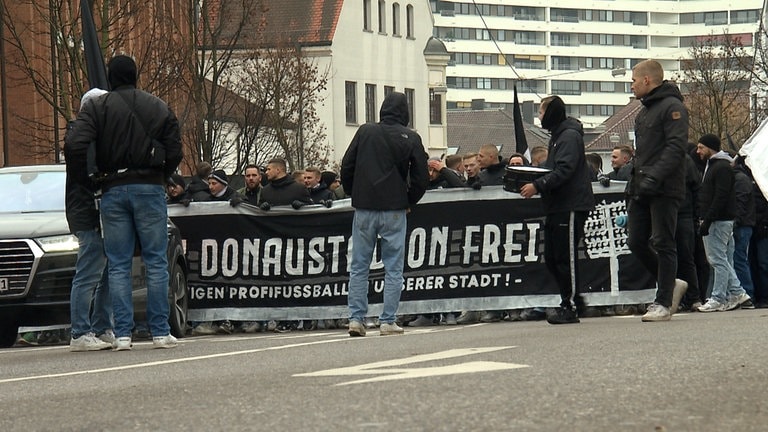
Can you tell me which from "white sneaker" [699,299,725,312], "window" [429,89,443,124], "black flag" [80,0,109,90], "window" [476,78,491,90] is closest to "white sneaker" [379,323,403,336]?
"black flag" [80,0,109,90]

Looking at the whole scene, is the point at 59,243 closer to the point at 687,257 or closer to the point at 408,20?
the point at 687,257

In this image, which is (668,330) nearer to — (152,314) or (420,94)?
(152,314)

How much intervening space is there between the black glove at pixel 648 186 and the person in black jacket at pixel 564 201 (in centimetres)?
80

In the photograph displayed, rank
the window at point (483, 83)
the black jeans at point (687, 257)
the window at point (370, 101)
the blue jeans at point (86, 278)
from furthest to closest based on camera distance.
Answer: the window at point (483, 83) → the window at point (370, 101) → the black jeans at point (687, 257) → the blue jeans at point (86, 278)

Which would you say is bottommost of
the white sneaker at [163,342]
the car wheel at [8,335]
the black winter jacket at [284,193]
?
the car wheel at [8,335]

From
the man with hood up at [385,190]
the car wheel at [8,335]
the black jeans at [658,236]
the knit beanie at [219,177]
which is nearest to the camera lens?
the black jeans at [658,236]

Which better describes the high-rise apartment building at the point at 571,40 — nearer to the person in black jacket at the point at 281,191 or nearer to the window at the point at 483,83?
the window at the point at 483,83

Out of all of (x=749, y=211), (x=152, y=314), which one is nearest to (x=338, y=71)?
(x=749, y=211)

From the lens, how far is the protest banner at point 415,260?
17219 mm

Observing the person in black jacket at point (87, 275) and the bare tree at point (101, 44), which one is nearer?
the person in black jacket at point (87, 275)

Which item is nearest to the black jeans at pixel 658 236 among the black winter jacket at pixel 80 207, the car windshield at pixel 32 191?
the black winter jacket at pixel 80 207

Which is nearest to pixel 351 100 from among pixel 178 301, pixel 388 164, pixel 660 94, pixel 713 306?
pixel 713 306

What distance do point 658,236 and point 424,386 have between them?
6.19 m

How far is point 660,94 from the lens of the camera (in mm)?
13492
